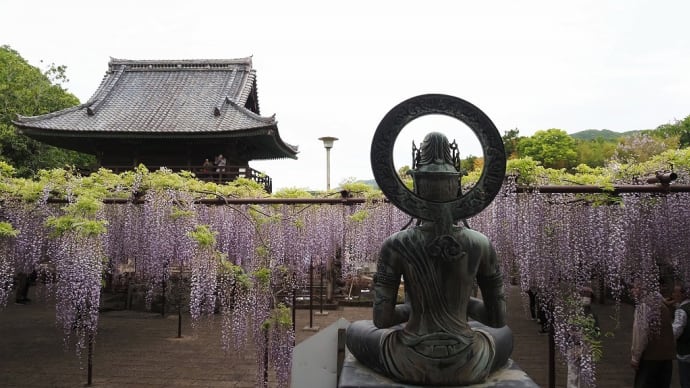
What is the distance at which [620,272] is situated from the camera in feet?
18.7

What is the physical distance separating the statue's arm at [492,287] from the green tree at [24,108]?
18556 millimetres

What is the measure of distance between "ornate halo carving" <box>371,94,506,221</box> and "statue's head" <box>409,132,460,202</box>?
6 cm

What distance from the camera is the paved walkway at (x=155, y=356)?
6750 mm

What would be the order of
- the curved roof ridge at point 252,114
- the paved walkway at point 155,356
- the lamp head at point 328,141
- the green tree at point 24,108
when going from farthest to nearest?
the green tree at point 24,108, the curved roof ridge at point 252,114, the lamp head at point 328,141, the paved walkway at point 155,356

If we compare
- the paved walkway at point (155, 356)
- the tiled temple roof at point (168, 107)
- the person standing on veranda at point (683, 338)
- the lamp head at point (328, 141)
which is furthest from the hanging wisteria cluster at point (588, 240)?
the tiled temple roof at point (168, 107)

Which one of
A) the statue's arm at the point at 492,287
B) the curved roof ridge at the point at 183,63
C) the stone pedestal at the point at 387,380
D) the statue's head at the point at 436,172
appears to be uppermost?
the curved roof ridge at the point at 183,63

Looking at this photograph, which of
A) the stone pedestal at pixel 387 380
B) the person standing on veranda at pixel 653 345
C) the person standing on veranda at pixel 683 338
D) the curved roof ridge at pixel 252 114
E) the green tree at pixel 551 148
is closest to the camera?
the stone pedestal at pixel 387 380

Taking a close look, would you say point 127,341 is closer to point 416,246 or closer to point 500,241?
point 500,241

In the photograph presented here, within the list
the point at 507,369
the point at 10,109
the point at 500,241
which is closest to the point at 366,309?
the point at 500,241

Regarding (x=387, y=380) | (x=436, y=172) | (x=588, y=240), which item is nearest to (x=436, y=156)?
(x=436, y=172)

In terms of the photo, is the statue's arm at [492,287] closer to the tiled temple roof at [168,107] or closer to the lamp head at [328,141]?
the lamp head at [328,141]

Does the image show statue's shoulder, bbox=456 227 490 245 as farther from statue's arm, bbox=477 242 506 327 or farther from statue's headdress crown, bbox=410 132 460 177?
statue's headdress crown, bbox=410 132 460 177

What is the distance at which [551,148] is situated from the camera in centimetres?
3722

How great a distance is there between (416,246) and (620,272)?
448cm
